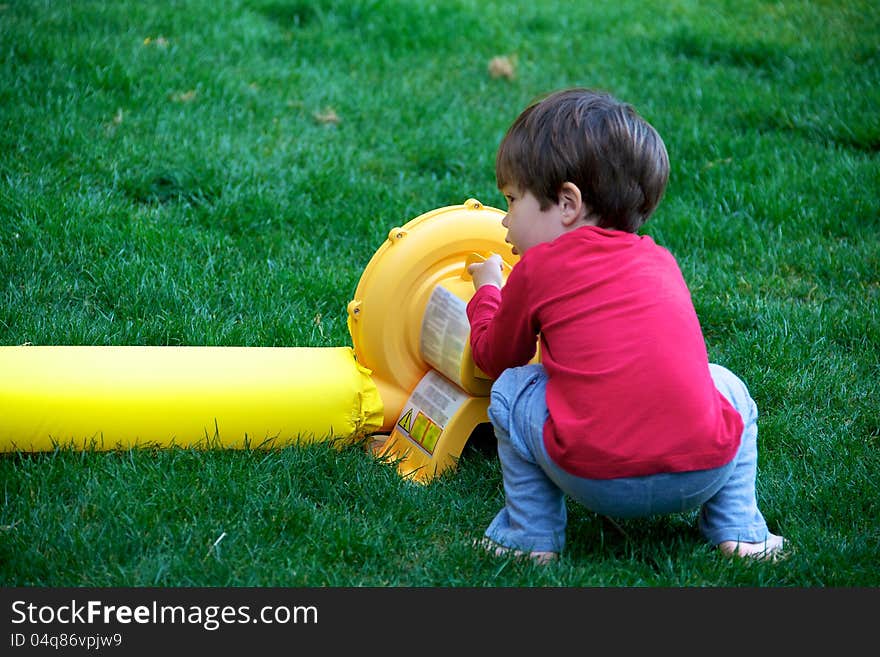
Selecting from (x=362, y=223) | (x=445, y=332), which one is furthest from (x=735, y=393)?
(x=362, y=223)

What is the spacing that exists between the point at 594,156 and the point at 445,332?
2.23ft

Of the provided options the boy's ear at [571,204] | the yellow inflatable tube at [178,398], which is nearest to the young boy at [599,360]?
the boy's ear at [571,204]

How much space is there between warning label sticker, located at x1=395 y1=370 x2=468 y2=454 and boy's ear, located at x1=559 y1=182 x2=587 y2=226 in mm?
633

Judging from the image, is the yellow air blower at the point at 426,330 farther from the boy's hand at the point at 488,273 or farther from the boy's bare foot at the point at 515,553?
the boy's bare foot at the point at 515,553

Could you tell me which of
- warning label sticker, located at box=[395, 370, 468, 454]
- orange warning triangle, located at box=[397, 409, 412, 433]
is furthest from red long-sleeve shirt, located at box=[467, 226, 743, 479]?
orange warning triangle, located at box=[397, 409, 412, 433]

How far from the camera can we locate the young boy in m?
2.34

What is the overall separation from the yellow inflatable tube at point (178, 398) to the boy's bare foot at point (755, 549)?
1.01 metres

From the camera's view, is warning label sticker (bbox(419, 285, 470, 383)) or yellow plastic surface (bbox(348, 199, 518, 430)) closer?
warning label sticker (bbox(419, 285, 470, 383))

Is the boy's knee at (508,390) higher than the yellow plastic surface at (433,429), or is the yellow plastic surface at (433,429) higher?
the boy's knee at (508,390)

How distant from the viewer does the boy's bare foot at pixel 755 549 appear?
2529 millimetres

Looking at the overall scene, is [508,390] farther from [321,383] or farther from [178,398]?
[178,398]

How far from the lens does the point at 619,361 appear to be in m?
2.34

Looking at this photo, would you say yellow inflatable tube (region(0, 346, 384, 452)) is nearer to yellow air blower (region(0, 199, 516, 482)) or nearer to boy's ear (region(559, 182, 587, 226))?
yellow air blower (region(0, 199, 516, 482))

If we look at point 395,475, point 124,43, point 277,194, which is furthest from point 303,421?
point 124,43
